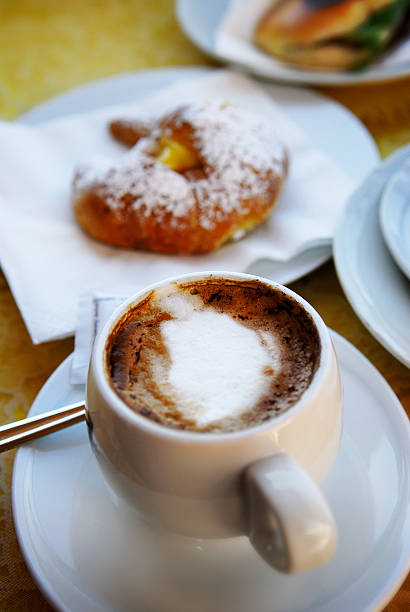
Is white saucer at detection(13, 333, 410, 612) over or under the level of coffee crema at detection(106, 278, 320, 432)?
under

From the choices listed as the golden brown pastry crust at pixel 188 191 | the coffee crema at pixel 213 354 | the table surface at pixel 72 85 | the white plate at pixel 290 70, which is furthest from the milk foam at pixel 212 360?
the white plate at pixel 290 70

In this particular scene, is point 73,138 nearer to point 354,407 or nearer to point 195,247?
point 195,247

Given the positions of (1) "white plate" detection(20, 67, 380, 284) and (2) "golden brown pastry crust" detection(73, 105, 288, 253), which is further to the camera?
(1) "white plate" detection(20, 67, 380, 284)

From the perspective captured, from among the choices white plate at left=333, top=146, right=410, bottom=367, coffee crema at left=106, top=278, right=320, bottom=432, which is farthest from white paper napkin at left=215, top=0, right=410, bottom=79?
coffee crema at left=106, top=278, right=320, bottom=432

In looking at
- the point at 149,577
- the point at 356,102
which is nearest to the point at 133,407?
the point at 149,577

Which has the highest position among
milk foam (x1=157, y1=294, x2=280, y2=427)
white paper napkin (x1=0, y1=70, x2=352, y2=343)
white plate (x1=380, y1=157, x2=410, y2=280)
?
white plate (x1=380, y1=157, x2=410, y2=280)

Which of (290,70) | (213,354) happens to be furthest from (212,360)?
(290,70)

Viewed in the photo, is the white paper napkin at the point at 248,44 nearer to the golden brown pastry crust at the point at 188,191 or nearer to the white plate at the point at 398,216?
the golden brown pastry crust at the point at 188,191

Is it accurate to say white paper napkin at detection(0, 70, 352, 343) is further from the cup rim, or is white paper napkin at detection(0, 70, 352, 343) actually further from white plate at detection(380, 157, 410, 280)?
the cup rim
